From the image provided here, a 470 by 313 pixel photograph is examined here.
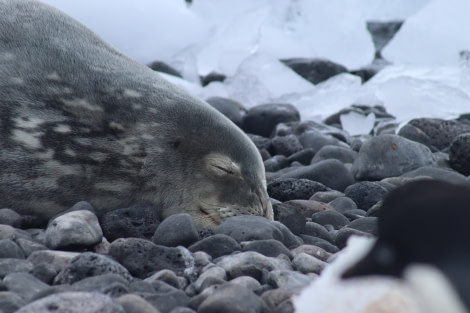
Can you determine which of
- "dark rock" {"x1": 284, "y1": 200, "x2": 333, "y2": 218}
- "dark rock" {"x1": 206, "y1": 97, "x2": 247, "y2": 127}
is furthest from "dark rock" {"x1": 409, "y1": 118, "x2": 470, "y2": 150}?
"dark rock" {"x1": 284, "y1": 200, "x2": 333, "y2": 218}

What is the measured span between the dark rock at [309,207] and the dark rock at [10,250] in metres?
1.80

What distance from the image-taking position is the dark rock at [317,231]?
3.74 m

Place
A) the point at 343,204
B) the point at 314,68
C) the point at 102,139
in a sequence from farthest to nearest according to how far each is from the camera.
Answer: the point at 314,68, the point at 343,204, the point at 102,139

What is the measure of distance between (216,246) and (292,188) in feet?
5.58

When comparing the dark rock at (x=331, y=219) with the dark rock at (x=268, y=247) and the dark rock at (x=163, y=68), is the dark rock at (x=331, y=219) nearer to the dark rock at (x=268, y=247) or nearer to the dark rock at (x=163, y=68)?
the dark rock at (x=268, y=247)

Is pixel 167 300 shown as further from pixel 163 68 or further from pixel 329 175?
pixel 163 68

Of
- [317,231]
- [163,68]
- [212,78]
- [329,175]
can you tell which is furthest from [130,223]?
[212,78]

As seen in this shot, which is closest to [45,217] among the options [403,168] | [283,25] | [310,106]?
[403,168]

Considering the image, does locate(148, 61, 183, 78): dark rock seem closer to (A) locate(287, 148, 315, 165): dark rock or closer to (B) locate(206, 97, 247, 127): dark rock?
(B) locate(206, 97, 247, 127): dark rock

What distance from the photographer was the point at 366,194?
4727mm

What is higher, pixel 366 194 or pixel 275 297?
pixel 275 297

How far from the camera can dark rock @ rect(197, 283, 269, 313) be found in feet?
7.38

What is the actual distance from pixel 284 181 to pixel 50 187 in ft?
5.59

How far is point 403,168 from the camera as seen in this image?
5504mm
